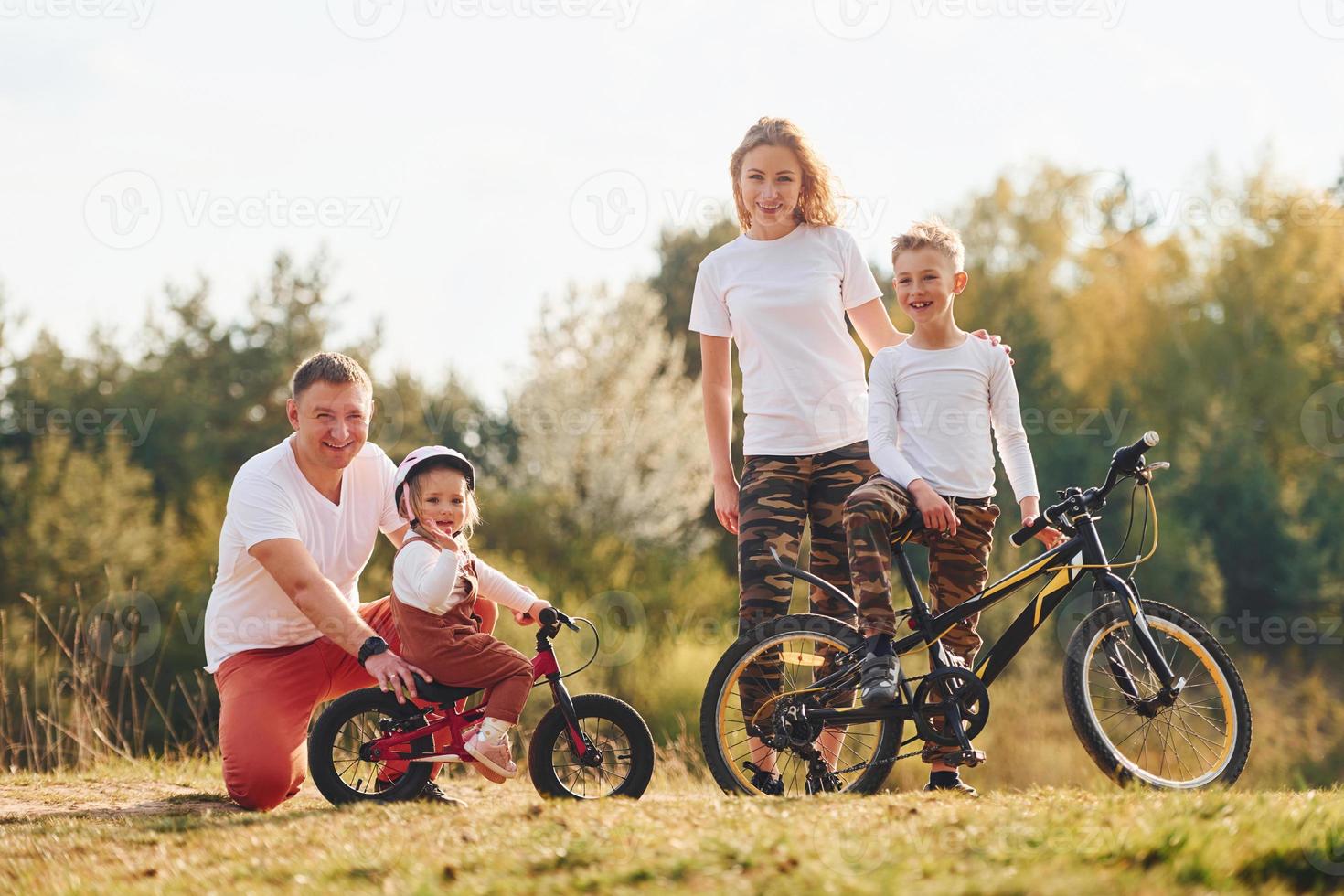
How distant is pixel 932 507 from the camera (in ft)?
14.1

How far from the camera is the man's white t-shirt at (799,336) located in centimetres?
476

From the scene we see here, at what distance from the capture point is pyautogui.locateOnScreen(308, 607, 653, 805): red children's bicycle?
14.3ft

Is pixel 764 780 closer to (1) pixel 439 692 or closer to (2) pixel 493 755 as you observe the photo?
(2) pixel 493 755

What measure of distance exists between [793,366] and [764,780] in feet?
5.24

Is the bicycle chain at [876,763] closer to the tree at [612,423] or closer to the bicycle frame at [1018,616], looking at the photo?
the bicycle frame at [1018,616]

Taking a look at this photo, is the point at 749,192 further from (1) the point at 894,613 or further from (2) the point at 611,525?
(2) the point at 611,525

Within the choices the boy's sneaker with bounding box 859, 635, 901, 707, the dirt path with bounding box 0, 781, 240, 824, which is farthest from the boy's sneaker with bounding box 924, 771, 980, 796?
the dirt path with bounding box 0, 781, 240, 824

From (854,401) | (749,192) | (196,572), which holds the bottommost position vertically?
(196,572)

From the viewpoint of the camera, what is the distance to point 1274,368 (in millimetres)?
34562

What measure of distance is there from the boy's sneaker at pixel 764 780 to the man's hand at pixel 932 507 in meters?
1.12

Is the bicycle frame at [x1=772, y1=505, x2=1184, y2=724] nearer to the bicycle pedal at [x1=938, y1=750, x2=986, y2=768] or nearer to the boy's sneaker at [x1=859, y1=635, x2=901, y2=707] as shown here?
the boy's sneaker at [x1=859, y1=635, x2=901, y2=707]

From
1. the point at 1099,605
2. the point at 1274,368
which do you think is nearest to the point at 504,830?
the point at 1099,605

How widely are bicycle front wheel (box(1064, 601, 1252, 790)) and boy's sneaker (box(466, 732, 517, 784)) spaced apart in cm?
200

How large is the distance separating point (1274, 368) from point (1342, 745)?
12.2m
